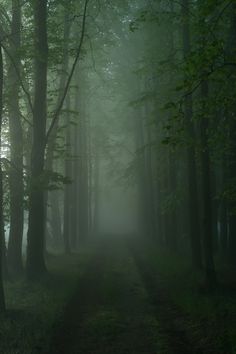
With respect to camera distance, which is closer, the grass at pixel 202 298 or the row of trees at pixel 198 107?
the row of trees at pixel 198 107

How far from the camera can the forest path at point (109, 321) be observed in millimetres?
9125

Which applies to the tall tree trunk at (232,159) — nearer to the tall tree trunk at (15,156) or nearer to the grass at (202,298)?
the grass at (202,298)

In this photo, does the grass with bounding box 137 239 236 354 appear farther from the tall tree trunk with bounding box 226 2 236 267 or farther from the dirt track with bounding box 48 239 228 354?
the tall tree trunk with bounding box 226 2 236 267

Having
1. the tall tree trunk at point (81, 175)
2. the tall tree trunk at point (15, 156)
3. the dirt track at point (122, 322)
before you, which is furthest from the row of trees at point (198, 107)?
the tall tree trunk at point (81, 175)

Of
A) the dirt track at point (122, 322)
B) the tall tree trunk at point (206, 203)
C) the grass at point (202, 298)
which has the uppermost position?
the tall tree trunk at point (206, 203)

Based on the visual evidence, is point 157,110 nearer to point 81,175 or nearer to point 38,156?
point 38,156

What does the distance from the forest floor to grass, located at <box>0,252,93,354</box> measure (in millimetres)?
18

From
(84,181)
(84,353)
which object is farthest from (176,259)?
(84,181)

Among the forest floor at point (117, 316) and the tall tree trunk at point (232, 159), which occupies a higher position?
the tall tree trunk at point (232, 159)

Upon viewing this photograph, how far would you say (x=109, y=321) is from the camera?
36.6 ft

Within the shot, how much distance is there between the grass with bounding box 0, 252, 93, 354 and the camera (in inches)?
348

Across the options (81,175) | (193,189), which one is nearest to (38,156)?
(193,189)

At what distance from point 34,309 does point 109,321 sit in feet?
6.86

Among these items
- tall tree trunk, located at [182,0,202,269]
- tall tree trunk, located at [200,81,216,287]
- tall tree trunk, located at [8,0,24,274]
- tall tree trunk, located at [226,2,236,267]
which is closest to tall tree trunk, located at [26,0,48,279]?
tall tree trunk, located at [8,0,24,274]
